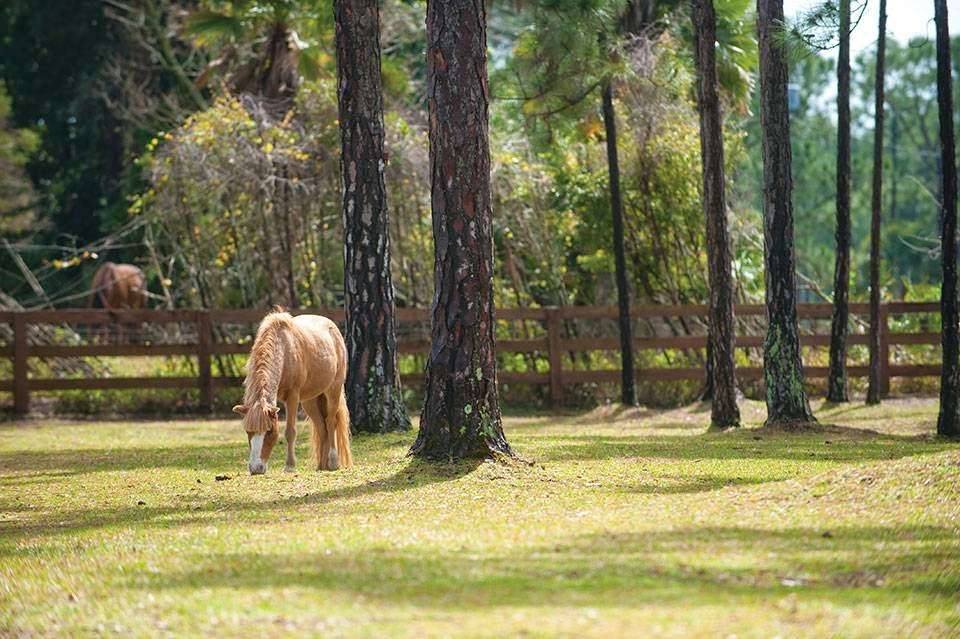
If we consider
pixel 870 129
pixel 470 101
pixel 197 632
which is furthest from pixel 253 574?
pixel 870 129

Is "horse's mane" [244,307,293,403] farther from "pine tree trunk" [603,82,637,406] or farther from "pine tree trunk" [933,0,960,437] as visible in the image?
"pine tree trunk" [603,82,637,406]

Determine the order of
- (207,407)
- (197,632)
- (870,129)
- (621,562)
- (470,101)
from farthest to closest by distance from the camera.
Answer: (870,129), (207,407), (470,101), (621,562), (197,632)

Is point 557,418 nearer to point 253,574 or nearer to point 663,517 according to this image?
point 663,517

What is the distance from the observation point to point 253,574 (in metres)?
7.06

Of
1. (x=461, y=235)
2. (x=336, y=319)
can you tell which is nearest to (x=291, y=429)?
(x=461, y=235)

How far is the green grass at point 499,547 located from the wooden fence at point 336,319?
26.6 ft

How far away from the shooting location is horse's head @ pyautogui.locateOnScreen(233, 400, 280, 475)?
11430mm

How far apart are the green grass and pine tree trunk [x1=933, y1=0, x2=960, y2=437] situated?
221 cm

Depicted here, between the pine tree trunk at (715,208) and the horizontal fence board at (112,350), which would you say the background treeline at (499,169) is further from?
the pine tree trunk at (715,208)

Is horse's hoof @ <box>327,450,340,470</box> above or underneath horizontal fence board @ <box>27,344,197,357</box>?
underneath

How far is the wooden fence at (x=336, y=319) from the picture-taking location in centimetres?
2117

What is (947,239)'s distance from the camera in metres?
15.0

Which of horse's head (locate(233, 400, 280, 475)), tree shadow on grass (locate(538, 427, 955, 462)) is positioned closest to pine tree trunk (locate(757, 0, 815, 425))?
tree shadow on grass (locate(538, 427, 955, 462))

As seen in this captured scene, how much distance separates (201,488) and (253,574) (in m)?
4.49
